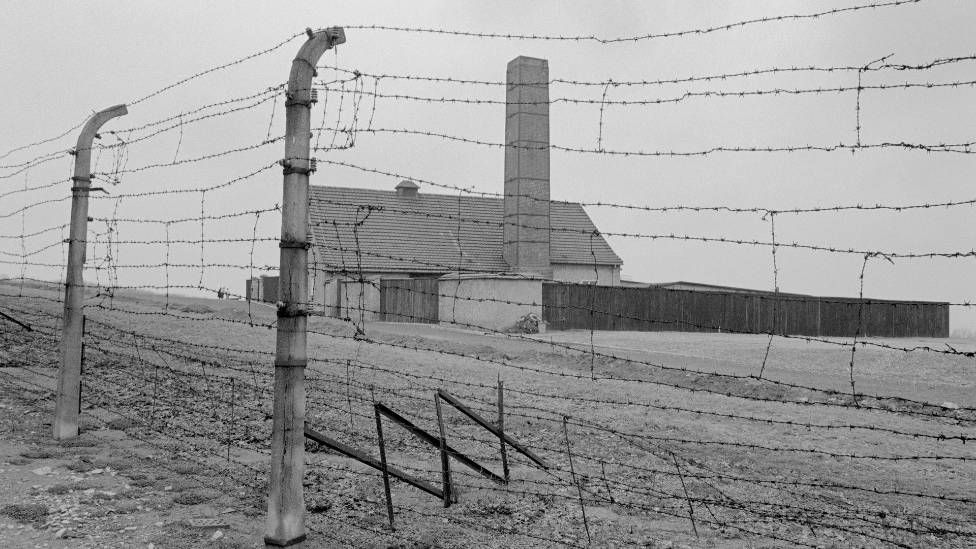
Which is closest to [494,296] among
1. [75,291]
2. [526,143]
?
[526,143]

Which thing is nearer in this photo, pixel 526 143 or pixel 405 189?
pixel 526 143

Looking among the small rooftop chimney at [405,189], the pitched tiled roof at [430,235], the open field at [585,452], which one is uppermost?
the small rooftop chimney at [405,189]

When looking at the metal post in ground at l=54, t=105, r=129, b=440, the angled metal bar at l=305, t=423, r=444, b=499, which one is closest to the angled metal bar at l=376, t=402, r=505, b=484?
the angled metal bar at l=305, t=423, r=444, b=499

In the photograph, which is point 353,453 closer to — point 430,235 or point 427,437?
point 427,437

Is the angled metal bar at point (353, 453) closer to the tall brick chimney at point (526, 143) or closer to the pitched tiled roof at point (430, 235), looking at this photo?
the tall brick chimney at point (526, 143)

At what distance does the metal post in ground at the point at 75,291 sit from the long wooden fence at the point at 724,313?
898 inches

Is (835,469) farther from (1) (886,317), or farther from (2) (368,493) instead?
(1) (886,317)

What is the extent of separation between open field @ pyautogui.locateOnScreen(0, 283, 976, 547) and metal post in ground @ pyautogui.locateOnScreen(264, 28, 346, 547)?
0.38 metres

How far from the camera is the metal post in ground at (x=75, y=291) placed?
7.80 meters

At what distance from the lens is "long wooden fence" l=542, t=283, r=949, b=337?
30.5 m

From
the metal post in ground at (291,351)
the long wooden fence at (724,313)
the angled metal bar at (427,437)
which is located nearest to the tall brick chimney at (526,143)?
the long wooden fence at (724,313)

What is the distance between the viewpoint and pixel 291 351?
4594 mm

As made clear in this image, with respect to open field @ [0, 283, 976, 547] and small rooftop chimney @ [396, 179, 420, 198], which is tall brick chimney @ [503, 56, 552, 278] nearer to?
small rooftop chimney @ [396, 179, 420, 198]

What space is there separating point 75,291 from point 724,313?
2817 centimetres
